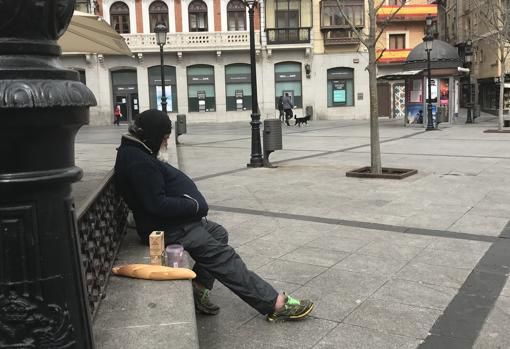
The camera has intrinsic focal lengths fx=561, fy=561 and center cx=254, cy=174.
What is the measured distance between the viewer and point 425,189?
30.2 ft

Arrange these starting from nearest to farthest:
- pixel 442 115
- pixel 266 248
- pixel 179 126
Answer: pixel 266 248 → pixel 179 126 → pixel 442 115

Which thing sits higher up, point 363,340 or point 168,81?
point 168,81

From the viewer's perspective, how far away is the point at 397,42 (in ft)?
132

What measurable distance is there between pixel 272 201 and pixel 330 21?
3204cm

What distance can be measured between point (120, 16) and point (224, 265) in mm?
36895

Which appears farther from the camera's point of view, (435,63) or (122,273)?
(435,63)

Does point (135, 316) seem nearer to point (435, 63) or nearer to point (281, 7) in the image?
point (435, 63)

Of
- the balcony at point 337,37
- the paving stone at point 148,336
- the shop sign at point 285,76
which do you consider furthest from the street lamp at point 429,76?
the paving stone at point 148,336

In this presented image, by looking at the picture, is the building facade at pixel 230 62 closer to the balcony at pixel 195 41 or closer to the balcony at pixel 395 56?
the balcony at pixel 195 41

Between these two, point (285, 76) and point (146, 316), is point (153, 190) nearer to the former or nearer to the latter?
point (146, 316)

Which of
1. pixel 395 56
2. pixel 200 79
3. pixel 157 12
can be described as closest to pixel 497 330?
pixel 200 79

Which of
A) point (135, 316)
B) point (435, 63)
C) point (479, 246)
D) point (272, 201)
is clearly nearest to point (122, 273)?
point (135, 316)

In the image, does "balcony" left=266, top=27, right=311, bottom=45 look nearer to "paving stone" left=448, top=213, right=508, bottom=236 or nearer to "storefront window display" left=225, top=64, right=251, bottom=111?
"storefront window display" left=225, top=64, right=251, bottom=111

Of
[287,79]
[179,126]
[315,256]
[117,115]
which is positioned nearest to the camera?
[315,256]
